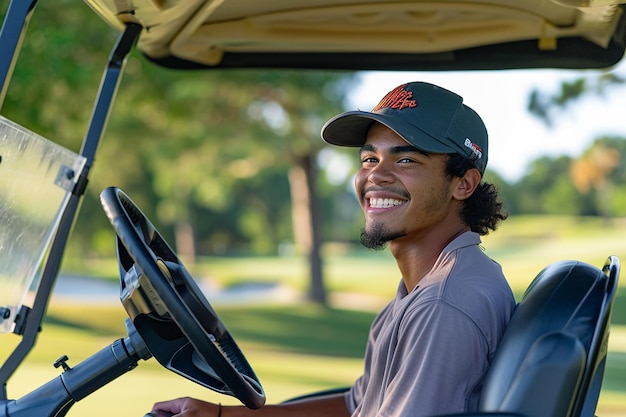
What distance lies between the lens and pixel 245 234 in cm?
4203

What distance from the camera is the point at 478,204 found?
7.11ft

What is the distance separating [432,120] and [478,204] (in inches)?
10.6

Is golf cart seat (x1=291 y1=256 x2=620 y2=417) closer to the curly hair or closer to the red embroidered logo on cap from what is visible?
the curly hair

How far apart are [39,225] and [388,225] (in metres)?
0.86

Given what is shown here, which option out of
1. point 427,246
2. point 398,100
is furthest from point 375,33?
point 427,246

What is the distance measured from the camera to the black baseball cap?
2012 mm

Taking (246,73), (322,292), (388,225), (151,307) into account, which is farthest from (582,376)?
(322,292)

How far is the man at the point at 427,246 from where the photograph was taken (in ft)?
5.66

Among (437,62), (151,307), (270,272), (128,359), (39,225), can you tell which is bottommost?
(270,272)

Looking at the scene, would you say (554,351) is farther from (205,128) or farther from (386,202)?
(205,128)

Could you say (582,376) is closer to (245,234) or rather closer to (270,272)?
(270,272)

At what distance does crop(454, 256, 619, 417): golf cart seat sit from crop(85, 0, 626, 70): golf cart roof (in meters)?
0.78

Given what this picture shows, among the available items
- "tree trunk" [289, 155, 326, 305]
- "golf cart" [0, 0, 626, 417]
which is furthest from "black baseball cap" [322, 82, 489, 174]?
"tree trunk" [289, 155, 326, 305]

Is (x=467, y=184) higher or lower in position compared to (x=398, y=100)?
lower
